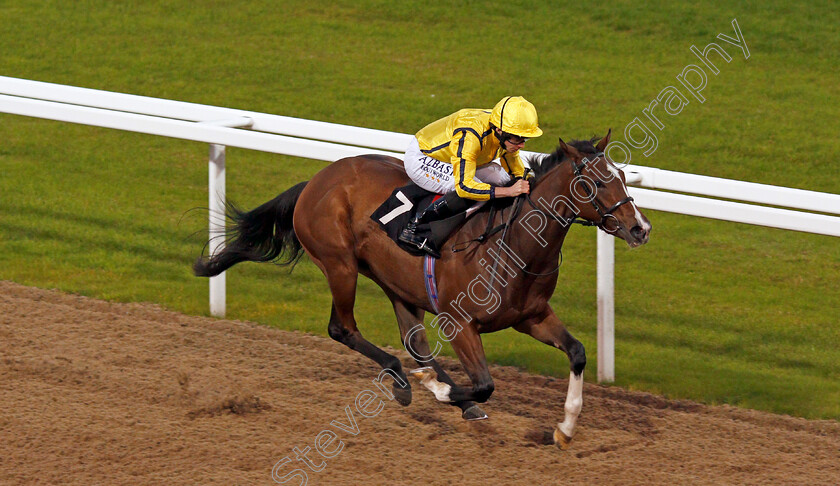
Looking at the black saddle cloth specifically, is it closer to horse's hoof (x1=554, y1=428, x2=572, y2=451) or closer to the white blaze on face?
the white blaze on face

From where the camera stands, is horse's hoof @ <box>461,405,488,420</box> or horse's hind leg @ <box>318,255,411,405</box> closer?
horse's hoof @ <box>461,405,488,420</box>

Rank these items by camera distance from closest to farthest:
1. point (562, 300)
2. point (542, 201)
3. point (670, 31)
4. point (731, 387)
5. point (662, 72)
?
1. point (542, 201)
2. point (731, 387)
3. point (562, 300)
4. point (662, 72)
5. point (670, 31)

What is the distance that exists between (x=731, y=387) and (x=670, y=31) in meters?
6.37

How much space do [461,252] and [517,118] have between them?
2.27ft

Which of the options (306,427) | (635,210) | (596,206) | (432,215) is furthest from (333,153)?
(635,210)

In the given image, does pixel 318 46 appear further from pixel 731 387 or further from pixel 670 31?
pixel 731 387

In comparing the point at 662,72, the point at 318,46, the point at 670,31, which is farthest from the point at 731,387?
the point at 318,46

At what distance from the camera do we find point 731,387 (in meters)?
5.74

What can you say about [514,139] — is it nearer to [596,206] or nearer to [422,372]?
[596,206]

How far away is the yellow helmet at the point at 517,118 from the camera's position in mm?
4559

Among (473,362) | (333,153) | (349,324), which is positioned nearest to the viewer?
(473,362)

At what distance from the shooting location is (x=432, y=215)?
498cm

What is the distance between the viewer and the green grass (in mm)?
6496

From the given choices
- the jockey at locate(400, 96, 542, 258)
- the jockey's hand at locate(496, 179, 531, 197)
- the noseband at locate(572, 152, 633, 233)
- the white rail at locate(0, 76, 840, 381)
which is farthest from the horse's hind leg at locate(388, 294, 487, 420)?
the noseband at locate(572, 152, 633, 233)
